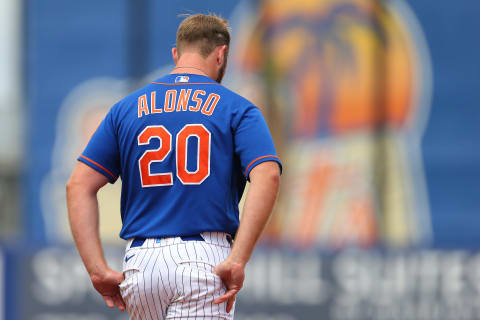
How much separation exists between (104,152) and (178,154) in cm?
34

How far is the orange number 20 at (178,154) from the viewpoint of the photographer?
355cm

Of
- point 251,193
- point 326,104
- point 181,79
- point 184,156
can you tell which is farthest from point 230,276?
point 326,104

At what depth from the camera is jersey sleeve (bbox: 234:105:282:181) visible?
350 centimetres

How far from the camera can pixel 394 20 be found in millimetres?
12680

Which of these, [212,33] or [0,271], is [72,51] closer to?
[0,271]

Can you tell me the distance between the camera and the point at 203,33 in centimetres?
371

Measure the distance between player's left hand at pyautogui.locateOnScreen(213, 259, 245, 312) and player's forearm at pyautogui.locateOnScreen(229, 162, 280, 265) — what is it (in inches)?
0.9

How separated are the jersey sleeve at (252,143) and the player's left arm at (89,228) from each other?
0.60 m

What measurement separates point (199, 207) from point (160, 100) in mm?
475

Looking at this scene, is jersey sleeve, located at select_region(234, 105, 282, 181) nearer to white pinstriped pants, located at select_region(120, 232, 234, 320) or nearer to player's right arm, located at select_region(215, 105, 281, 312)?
player's right arm, located at select_region(215, 105, 281, 312)

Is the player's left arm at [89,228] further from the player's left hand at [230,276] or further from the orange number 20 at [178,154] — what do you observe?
the player's left hand at [230,276]

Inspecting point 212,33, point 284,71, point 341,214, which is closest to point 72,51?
point 284,71

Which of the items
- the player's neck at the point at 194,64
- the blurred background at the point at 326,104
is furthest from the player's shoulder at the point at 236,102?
the blurred background at the point at 326,104

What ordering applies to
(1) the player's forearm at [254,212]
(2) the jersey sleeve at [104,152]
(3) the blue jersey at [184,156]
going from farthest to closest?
1. (2) the jersey sleeve at [104,152]
2. (3) the blue jersey at [184,156]
3. (1) the player's forearm at [254,212]
